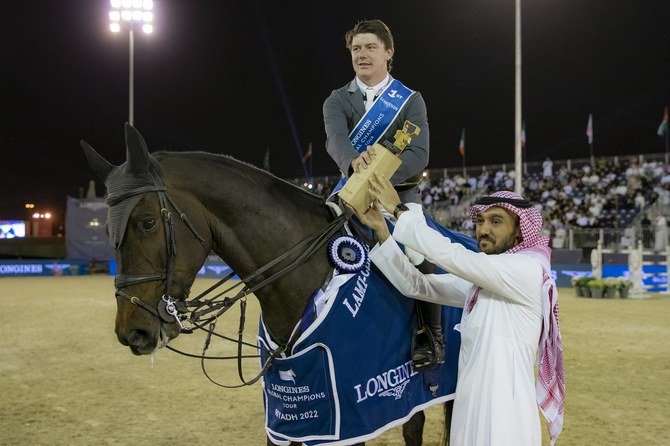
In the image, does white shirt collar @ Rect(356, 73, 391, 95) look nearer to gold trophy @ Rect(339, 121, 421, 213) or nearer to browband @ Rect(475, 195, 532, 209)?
gold trophy @ Rect(339, 121, 421, 213)

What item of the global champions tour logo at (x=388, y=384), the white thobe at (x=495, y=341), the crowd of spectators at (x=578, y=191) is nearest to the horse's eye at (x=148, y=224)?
the white thobe at (x=495, y=341)

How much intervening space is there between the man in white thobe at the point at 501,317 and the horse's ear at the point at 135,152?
108 centimetres

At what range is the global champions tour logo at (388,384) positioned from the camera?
3.00m

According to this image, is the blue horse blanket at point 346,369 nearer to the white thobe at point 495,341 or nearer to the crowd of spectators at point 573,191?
the white thobe at point 495,341

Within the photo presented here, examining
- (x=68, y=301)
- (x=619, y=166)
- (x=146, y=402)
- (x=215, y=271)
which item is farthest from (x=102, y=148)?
(x=146, y=402)

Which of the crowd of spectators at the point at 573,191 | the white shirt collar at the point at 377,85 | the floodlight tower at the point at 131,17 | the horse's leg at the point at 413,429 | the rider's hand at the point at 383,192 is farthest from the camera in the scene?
the crowd of spectators at the point at 573,191

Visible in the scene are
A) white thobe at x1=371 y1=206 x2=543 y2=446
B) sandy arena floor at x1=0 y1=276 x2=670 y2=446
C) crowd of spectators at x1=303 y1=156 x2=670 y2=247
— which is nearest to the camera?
white thobe at x1=371 y1=206 x2=543 y2=446

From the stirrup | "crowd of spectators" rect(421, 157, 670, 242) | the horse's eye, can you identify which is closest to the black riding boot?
the stirrup

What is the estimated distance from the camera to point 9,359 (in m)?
8.84

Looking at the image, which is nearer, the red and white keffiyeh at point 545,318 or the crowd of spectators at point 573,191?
the red and white keffiyeh at point 545,318

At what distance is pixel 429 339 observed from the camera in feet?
11.1

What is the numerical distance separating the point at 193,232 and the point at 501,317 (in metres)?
1.50

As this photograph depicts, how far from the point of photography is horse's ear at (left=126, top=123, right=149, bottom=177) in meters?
2.63

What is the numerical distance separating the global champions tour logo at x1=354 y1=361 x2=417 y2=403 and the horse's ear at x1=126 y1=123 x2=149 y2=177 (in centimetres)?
152
